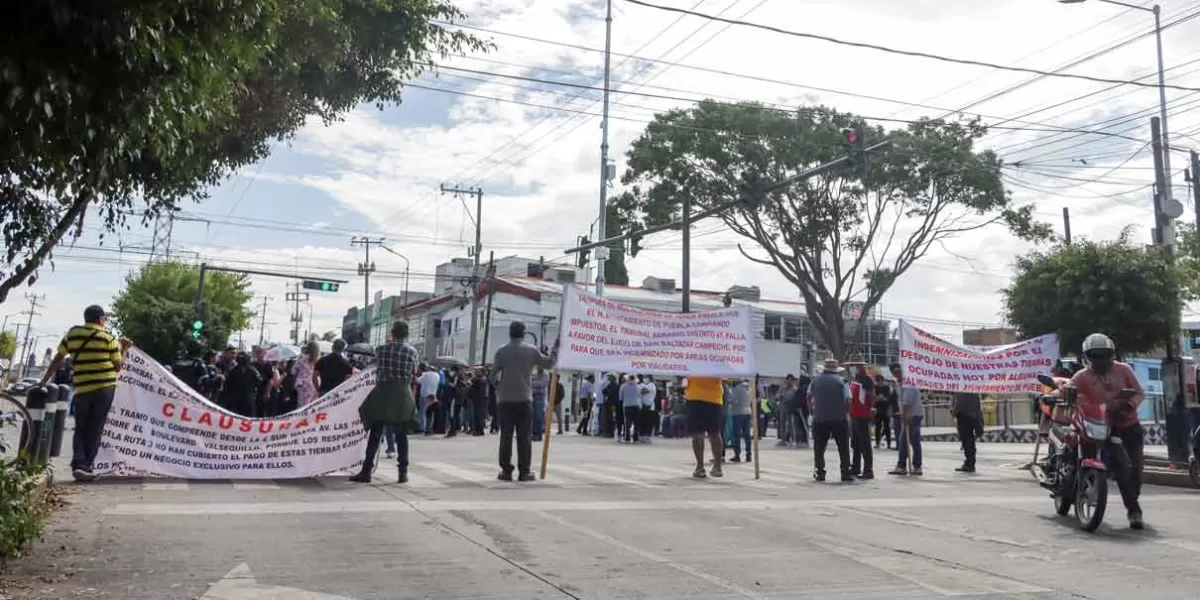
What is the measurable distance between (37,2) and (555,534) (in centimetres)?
512

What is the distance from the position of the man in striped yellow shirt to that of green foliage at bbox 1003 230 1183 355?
51.0 ft

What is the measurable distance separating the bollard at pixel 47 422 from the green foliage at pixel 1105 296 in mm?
16029

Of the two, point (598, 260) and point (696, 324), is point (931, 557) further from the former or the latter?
point (598, 260)

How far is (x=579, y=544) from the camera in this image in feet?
23.6

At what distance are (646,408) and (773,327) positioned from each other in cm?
3383

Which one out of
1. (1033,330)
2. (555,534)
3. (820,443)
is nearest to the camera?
(555,534)

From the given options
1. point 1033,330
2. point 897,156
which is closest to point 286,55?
point 1033,330

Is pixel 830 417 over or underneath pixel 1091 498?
over

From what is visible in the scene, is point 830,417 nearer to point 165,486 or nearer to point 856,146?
point 856,146

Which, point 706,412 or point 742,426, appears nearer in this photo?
point 706,412

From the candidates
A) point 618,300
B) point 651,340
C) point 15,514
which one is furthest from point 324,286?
point 15,514

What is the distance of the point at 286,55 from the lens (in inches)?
356

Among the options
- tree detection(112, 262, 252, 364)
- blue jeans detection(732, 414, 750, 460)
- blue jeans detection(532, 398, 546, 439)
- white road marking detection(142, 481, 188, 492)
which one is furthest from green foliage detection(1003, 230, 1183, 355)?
tree detection(112, 262, 252, 364)

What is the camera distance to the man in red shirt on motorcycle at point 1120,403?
8680 mm
